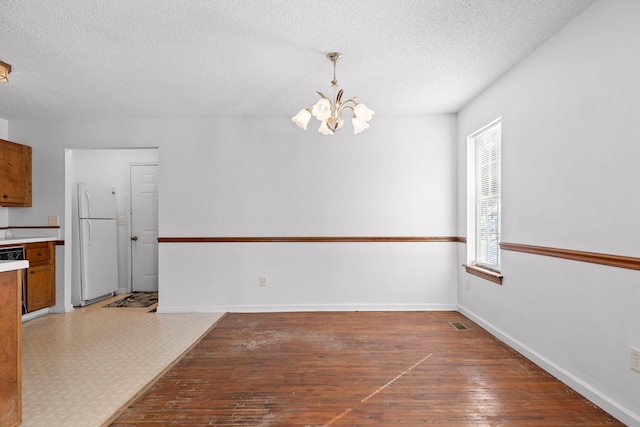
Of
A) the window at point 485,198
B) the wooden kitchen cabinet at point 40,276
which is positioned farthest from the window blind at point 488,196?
the wooden kitchen cabinet at point 40,276

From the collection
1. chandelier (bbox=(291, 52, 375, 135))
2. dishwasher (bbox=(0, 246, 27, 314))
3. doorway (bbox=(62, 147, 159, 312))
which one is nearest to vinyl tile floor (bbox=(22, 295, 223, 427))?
dishwasher (bbox=(0, 246, 27, 314))

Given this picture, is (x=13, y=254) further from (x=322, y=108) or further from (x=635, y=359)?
(x=635, y=359)

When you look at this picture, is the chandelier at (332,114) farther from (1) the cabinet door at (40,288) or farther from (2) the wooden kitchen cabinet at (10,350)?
(1) the cabinet door at (40,288)

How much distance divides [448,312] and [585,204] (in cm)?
234

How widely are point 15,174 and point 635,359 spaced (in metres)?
5.85

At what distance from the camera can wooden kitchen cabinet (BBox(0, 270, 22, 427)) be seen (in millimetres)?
1763

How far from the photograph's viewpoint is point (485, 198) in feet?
12.1

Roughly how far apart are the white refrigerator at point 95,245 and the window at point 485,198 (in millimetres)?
4824

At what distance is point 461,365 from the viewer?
267cm

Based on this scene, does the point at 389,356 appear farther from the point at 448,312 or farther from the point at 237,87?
the point at 237,87

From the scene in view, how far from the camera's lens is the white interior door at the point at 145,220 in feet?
17.9

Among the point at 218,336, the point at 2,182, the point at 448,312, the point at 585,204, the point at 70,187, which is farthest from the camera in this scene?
the point at 70,187

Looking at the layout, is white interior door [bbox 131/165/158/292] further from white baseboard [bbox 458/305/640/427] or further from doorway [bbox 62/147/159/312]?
white baseboard [bbox 458/305/640/427]

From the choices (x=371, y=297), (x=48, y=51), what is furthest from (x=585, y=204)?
(x=48, y=51)
